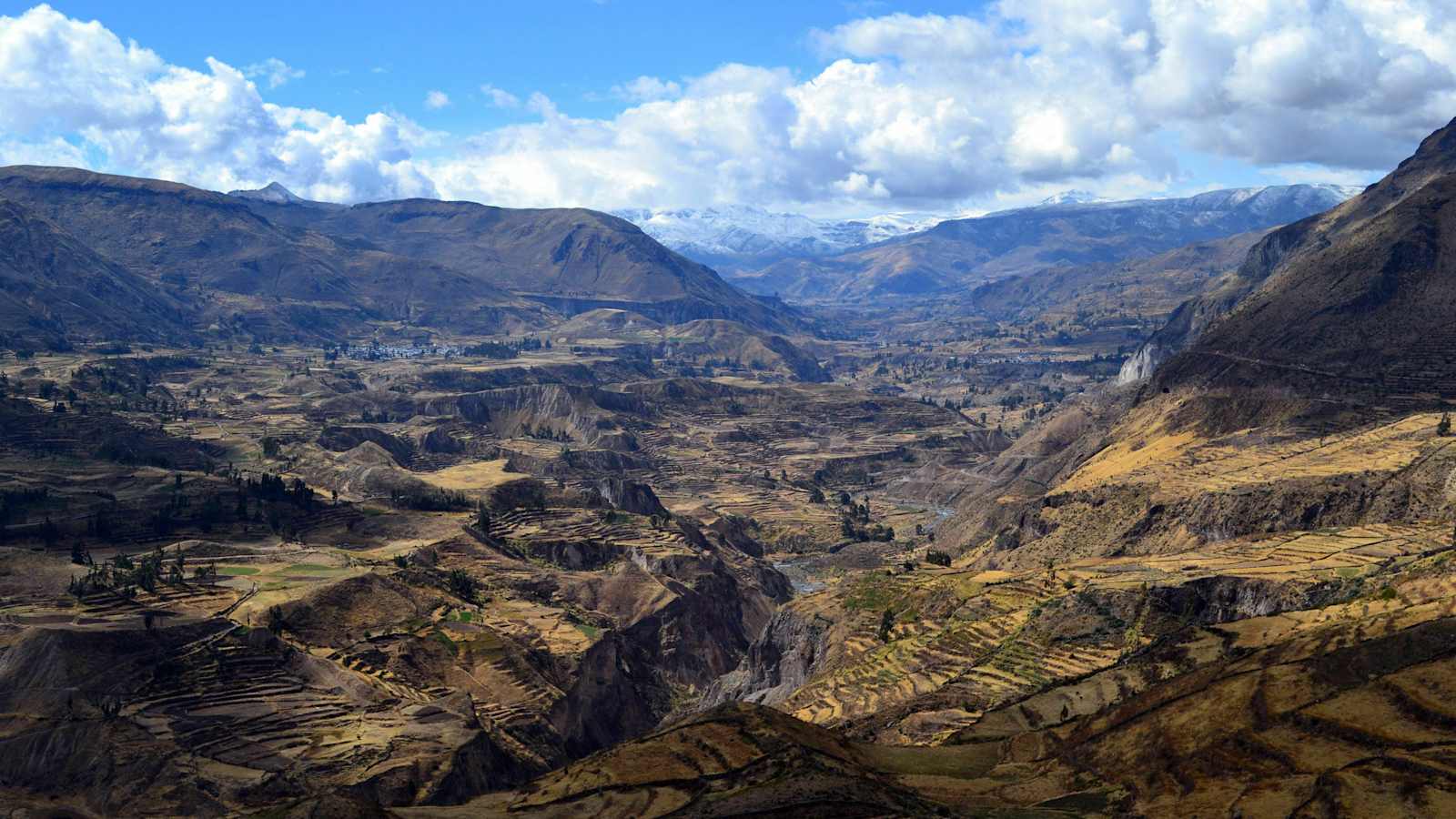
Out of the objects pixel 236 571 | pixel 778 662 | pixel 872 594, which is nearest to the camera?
pixel 778 662

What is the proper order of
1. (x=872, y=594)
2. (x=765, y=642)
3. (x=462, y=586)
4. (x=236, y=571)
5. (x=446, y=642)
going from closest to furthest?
1. (x=446, y=642)
2. (x=872, y=594)
3. (x=765, y=642)
4. (x=236, y=571)
5. (x=462, y=586)

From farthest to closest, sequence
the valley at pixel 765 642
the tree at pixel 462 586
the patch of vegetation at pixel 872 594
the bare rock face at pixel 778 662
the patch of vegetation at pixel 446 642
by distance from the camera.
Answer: the tree at pixel 462 586 → the patch of vegetation at pixel 872 594 → the bare rock face at pixel 778 662 → the patch of vegetation at pixel 446 642 → the valley at pixel 765 642

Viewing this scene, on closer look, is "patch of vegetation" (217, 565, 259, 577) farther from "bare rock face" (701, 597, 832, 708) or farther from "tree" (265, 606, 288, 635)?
"bare rock face" (701, 597, 832, 708)

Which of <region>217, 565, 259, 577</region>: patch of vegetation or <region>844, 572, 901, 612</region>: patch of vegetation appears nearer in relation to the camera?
<region>844, 572, 901, 612</region>: patch of vegetation

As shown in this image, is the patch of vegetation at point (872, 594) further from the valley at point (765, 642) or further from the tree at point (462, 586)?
the tree at point (462, 586)

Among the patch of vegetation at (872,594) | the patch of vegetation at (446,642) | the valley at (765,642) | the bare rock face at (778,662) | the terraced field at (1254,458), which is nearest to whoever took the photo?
the valley at (765,642)

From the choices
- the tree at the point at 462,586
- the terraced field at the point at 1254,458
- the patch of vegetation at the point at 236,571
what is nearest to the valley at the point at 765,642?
the tree at the point at 462,586

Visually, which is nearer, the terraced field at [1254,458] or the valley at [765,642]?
the valley at [765,642]

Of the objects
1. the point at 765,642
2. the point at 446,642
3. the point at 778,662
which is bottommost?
the point at 778,662

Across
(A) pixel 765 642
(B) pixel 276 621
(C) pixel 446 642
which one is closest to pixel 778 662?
(A) pixel 765 642

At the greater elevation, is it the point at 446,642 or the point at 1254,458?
the point at 1254,458

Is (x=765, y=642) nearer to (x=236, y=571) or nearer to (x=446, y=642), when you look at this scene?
(x=446, y=642)

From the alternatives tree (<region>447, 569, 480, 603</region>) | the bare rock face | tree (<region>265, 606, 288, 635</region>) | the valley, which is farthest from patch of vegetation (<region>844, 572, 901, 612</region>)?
tree (<region>265, 606, 288, 635</region>)
